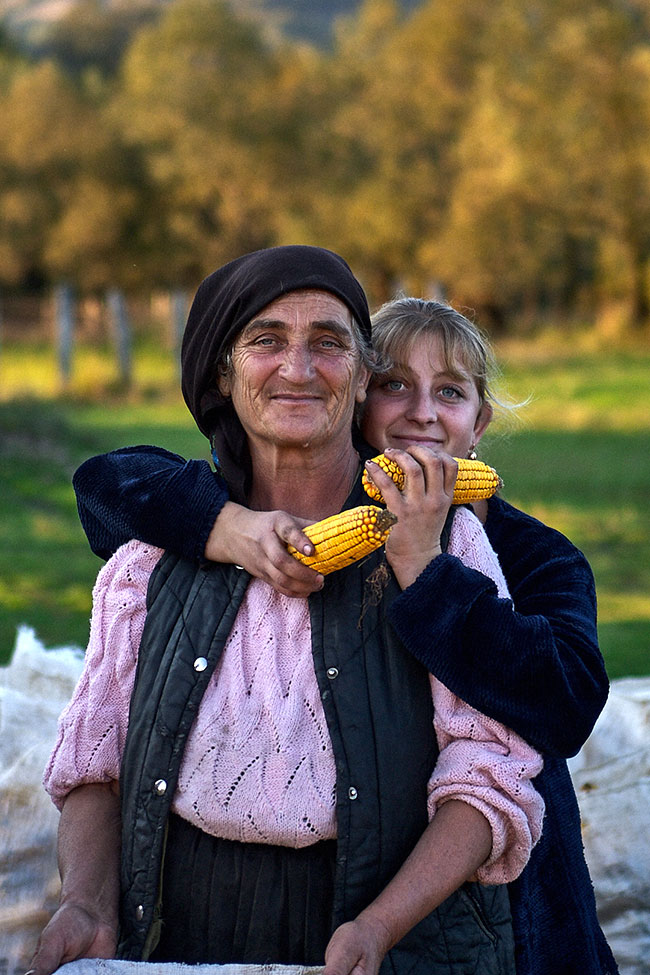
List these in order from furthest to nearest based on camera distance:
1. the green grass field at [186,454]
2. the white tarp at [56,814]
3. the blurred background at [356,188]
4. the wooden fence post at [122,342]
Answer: the blurred background at [356,188] → the wooden fence post at [122,342] → the green grass field at [186,454] → the white tarp at [56,814]

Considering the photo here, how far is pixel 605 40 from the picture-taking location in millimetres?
29328

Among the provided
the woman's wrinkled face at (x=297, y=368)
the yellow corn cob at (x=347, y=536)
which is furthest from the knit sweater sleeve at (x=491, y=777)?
the woman's wrinkled face at (x=297, y=368)

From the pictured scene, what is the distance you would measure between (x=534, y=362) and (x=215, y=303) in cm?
2246

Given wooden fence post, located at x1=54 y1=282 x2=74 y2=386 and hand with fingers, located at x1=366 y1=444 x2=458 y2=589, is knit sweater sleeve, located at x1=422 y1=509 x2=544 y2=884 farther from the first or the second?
wooden fence post, located at x1=54 y1=282 x2=74 y2=386

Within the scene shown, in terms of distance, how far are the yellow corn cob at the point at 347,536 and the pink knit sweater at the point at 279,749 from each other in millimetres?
197

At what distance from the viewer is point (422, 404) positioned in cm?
291

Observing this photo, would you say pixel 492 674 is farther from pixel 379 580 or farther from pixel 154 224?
pixel 154 224

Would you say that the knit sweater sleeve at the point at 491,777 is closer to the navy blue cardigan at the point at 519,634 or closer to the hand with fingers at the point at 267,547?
the navy blue cardigan at the point at 519,634

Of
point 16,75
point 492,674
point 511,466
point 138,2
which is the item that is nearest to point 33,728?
point 492,674

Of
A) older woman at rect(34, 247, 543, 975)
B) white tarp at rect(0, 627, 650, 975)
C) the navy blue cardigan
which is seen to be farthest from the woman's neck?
white tarp at rect(0, 627, 650, 975)

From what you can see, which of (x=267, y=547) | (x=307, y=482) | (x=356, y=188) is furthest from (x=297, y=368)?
(x=356, y=188)

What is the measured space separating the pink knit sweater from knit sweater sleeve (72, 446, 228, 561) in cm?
18

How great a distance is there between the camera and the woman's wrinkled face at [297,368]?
2.59m

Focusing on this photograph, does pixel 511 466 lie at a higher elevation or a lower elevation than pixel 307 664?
higher
